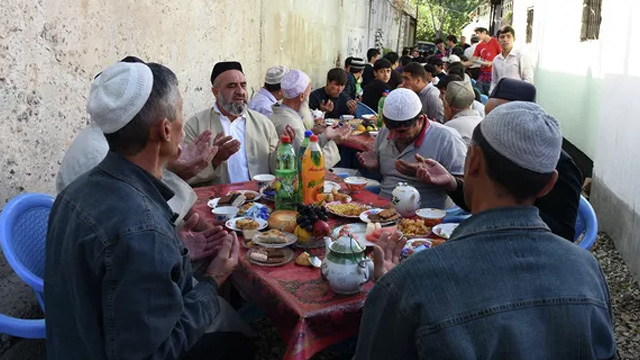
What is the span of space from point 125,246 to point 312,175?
1.58 meters

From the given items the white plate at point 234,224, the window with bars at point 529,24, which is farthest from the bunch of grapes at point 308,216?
the window with bars at point 529,24

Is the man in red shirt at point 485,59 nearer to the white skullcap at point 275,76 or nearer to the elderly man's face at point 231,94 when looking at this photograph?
the white skullcap at point 275,76

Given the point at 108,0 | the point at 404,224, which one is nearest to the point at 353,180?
the point at 404,224

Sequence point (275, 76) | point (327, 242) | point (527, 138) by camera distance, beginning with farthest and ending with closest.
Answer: point (275, 76) < point (327, 242) < point (527, 138)

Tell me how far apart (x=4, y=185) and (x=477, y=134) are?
2594 mm

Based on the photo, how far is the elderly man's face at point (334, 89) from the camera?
742 cm

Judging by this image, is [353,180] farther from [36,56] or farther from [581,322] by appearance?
[581,322]

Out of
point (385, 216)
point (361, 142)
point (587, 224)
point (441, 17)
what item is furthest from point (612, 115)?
point (441, 17)

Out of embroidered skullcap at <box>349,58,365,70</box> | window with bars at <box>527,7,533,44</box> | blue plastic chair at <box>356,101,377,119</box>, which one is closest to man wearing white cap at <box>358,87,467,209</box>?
blue plastic chair at <box>356,101,377,119</box>

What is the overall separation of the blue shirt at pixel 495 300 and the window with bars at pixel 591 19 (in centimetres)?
762

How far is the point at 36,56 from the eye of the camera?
3.08 meters

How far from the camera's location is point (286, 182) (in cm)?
296

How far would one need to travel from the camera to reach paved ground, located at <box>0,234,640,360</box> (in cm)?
298

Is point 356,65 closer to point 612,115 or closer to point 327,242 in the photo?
point 612,115
